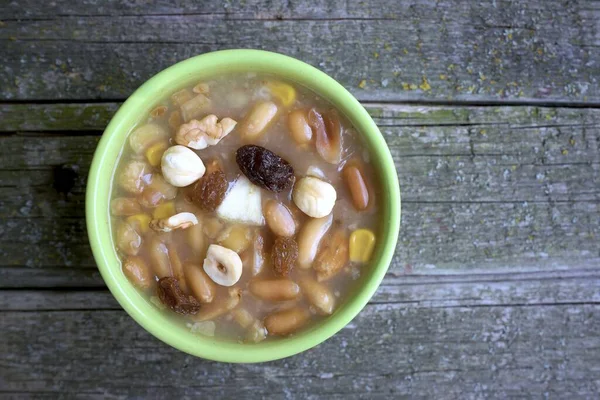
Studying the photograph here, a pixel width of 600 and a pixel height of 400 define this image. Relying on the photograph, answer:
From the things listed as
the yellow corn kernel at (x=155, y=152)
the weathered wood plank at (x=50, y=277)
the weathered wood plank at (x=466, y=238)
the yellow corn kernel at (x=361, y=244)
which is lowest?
the weathered wood plank at (x=50, y=277)

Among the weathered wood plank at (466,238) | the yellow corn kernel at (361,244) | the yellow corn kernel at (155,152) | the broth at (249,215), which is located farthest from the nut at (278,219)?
the weathered wood plank at (466,238)

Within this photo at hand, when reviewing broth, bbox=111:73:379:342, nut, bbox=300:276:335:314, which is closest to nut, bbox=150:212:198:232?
broth, bbox=111:73:379:342

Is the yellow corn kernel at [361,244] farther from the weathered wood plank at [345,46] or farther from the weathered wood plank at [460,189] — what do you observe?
the weathered wood plank at [345,46]

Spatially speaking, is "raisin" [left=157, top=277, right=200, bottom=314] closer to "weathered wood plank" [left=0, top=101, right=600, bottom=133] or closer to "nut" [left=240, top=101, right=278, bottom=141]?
"nut" [left=240, top=101, right=278, bottom=141]

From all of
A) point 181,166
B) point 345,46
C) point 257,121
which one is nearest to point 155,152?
point 181,166

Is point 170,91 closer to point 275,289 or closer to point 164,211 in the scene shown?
point 164,211

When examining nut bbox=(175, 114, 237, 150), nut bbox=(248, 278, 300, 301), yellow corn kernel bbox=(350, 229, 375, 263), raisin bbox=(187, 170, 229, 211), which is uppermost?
nut bbox=(175, 114, 237, 150)

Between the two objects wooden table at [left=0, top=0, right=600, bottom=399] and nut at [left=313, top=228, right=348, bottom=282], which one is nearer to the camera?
nut at [left=313, top=228, right=348, bottom=282]
